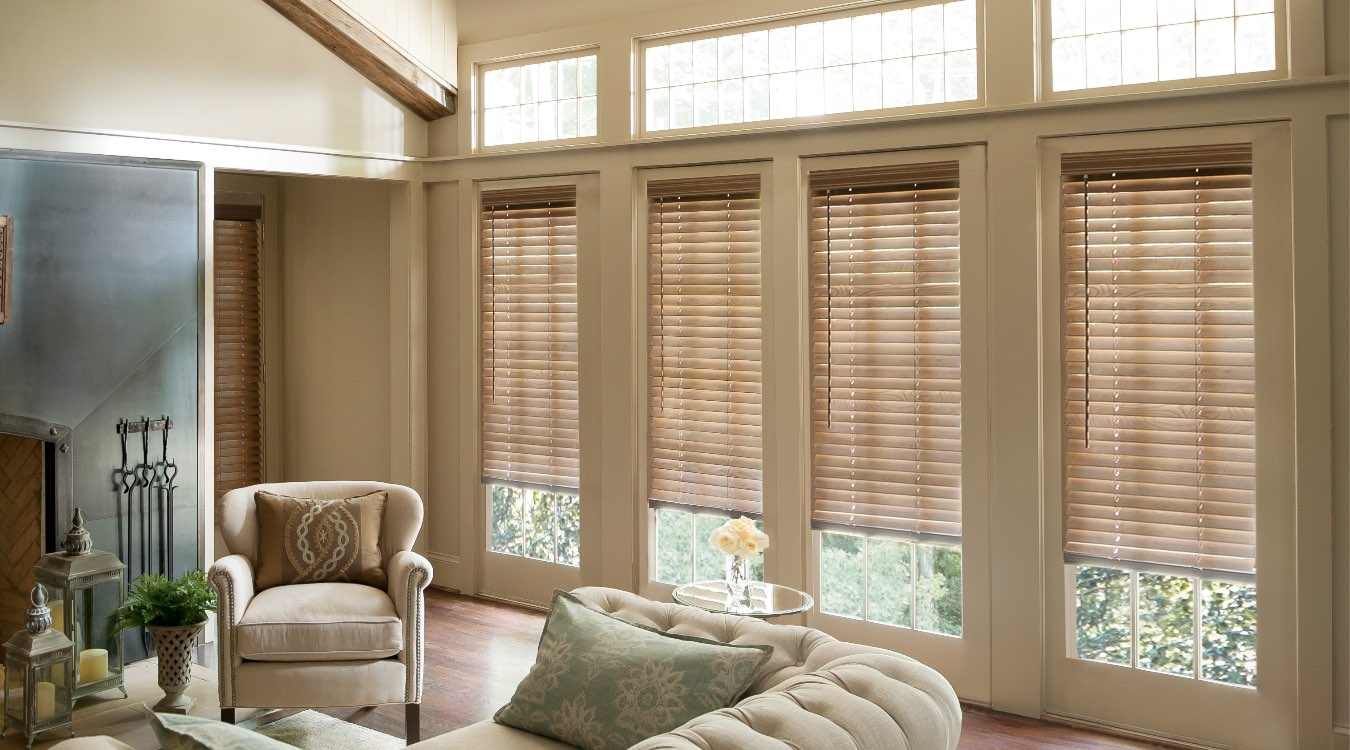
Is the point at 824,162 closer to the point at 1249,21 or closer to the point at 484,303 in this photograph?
the point at 1249,21

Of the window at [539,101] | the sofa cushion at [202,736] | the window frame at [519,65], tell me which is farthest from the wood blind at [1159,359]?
the sofa cushion at [202,736]

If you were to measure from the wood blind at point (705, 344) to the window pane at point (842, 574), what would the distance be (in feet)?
1.28

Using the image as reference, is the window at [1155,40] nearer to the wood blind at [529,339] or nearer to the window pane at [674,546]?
the wood blind at [529,339]

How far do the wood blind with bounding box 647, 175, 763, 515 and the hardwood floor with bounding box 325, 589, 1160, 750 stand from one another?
1.00 metres

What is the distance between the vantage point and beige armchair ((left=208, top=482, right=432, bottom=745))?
3.78m

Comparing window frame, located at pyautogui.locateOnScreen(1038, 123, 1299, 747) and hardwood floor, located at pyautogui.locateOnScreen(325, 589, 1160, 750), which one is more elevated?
window frame, located at pyautogui.locateOnScreen(1038, 123, 1299, 747)

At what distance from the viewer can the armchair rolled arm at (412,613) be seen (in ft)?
12.8

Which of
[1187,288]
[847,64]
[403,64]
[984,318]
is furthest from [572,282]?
[1187,288]

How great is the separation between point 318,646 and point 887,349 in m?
2.47

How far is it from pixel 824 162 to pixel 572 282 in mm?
1488

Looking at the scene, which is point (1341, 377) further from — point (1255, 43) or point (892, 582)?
point (892, 582)

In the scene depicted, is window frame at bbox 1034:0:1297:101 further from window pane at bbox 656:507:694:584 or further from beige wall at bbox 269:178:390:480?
beige wall at bbox 269:178:390:480

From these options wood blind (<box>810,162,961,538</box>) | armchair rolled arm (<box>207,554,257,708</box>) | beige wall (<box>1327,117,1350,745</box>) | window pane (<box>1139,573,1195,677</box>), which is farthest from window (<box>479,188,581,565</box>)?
beige wall (<box>1327,117,1350,745</box>)

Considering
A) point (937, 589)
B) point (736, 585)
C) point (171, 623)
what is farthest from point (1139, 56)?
point (171, 623)
